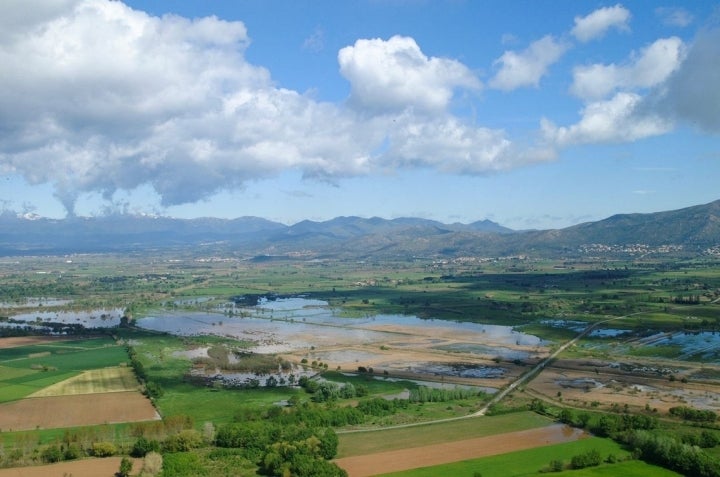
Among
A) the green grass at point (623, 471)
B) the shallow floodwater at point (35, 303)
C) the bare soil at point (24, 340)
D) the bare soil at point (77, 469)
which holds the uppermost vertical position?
the shallow floodwater at point (35, 303)

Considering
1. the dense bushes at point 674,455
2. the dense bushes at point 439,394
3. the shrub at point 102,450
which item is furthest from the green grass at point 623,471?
the shrub at point 102,450

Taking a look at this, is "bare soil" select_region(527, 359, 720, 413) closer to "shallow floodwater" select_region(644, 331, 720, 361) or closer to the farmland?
the farmland

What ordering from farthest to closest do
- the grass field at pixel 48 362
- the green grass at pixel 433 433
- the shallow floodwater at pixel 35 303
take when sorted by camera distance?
the shallow floodwater at pixel 35 303 < the grass field at pixel 48 362 < the green grass at pixel 433 433

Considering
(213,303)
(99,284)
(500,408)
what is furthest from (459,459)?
(99,284)

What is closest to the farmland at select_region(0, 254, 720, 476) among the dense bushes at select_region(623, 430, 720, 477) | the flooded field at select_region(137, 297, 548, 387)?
the flooded field at select_region(137, 297, 548, 387)

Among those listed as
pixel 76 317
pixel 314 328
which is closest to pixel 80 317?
pixel 76 317

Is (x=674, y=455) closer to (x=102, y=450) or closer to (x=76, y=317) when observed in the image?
(x=102, y=450)

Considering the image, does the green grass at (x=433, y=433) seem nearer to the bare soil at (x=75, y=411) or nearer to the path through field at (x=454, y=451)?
the path through field at (x=454, y=451)

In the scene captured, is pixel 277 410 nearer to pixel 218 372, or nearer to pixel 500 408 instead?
pixel 500 408

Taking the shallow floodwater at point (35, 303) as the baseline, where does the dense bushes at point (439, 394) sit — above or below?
below
